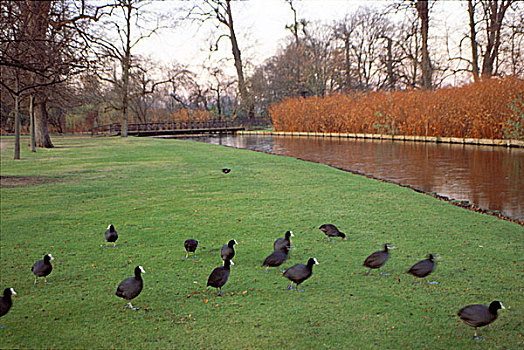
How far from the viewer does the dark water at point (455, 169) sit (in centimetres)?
958

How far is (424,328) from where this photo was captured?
3.47 m

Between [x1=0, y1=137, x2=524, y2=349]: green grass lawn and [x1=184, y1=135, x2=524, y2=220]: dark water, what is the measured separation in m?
1.75

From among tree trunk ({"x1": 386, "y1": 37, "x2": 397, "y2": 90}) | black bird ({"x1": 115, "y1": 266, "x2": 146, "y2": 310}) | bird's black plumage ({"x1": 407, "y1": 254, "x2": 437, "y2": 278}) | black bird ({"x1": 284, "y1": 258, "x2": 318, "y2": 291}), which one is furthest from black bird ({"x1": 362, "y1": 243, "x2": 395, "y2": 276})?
tree trunk ({"x1": 386, "y1": 37, "x2": 397, "y2": 90})

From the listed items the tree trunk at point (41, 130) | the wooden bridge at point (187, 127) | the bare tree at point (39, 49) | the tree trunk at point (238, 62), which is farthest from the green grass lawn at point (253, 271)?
the tree trunk at point (238, 62)

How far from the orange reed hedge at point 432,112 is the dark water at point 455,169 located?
169 centimetres

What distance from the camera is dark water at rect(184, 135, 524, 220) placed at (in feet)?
31.4

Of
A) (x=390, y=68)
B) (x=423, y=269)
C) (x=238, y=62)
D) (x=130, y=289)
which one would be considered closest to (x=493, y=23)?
(x=390, y=68)

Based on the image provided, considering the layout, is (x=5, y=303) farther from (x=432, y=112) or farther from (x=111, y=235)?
(x=432, y=112)

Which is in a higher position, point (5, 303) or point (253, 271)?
point (5, 303)

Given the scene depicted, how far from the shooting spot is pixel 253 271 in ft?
15.5

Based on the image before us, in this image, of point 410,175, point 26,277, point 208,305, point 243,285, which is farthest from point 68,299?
point 410,175

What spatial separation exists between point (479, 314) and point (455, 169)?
38.0 ft

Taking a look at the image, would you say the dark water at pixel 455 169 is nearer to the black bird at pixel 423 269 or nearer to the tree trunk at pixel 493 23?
the black bird at pixel 423 269

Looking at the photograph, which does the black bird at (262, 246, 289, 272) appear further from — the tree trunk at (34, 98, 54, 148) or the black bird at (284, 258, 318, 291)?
the tree trunk at (34, 98, 54, 148)
